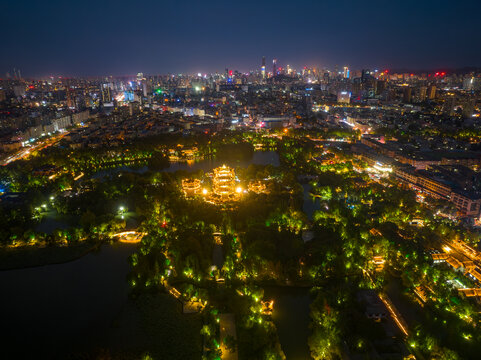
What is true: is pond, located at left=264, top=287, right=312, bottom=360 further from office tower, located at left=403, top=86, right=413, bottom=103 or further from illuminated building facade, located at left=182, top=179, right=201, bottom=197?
office tower, located at left=403, top=86, right=413, bottom=103

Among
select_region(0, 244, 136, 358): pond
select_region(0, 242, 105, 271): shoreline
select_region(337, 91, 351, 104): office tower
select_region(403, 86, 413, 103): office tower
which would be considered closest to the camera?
select_region(0, 244, 136, 358): pond

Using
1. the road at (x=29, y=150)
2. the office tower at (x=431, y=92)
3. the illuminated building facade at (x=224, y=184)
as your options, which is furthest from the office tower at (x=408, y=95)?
the road at (x=29, y=150)

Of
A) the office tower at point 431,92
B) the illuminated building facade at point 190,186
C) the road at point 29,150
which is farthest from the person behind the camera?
the office tower at point 431,92

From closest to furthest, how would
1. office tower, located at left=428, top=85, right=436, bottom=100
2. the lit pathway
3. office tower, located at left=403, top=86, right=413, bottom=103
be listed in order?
the lit pathway
office tower, located at left=403, top=86, right=413, bottom=103
office tower, located at left=428, top=85, right=436, bottom=100

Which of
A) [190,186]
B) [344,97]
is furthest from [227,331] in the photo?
[344,97]

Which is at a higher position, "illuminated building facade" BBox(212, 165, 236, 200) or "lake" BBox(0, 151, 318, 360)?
"illuminated building facade" BBox(212, 165, 236, 200)

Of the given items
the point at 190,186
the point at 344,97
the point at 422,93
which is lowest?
the point at 190,186

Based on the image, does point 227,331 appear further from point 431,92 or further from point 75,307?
point 431,92

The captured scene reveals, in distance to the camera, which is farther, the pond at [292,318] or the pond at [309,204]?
the pond at [309,204]

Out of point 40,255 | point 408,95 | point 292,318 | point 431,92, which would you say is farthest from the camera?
point 431,92

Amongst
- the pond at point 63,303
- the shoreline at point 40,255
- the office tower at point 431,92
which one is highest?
the office tower at point 431,92

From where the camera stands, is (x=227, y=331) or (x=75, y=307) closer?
(x=227, y=331)

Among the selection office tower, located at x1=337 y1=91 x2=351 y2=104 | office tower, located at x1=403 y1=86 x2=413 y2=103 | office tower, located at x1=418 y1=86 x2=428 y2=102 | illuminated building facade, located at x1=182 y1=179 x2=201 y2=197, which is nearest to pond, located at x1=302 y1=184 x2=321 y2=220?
illuminated building facade, located at x1=182 y1=179 x2=201 y2=197

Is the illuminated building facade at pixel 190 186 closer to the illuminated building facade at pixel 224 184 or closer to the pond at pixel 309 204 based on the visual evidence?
the illuminated building facade at pixel 224 184
